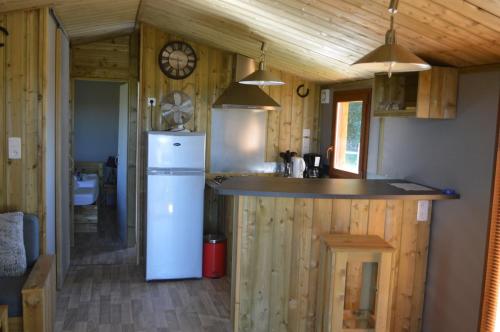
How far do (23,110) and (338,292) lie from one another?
105 inches

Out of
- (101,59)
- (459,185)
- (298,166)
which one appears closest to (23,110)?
(101,59)

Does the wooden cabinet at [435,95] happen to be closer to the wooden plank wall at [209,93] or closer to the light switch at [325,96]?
the light switch at [325,96]

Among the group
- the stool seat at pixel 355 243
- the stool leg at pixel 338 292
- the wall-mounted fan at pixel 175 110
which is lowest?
the stool leg at pixel 338 292

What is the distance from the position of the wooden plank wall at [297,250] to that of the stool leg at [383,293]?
33 cm

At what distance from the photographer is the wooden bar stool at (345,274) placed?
3.03 meters

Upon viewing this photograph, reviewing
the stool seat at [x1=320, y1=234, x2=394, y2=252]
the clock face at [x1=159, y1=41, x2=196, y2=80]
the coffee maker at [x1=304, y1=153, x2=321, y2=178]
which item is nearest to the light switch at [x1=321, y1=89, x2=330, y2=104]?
the coffee maker at [x1=304, y1=153, x2=321, y2=178]

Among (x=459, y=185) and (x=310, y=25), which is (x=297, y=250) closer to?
(x=459, y=185)

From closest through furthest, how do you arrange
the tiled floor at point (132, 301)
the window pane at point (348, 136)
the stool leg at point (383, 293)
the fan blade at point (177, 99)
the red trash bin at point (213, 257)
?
1. the stool leg at point (383, 293)
2. the tiled floor at point (132, 301)
3. the window pane at point (348, 136)
4. the red trash bin at point (213, 257)
5. the fan blade at point (177, 99)

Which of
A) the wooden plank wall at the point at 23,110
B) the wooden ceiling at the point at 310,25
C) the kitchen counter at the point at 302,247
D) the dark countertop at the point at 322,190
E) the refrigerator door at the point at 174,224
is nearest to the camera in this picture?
the wooden ceiling at the point at 310,25

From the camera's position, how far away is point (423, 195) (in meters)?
3.22

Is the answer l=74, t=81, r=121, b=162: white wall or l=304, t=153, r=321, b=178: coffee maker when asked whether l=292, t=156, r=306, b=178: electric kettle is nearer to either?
l=304, t=153, r=321, b=178: coffee maker

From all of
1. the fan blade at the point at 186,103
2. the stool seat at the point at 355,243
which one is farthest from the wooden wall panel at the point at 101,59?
the stool seat at the point at 355,243

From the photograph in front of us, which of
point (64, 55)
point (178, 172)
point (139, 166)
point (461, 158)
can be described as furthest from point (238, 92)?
point (461, 158)

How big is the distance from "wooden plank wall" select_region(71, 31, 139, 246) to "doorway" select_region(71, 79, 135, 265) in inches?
5.6
